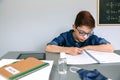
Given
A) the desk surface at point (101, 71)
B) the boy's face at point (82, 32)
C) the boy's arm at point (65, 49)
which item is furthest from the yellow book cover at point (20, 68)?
the boy's face at point (82, 32)

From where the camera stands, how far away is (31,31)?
6.91 feet

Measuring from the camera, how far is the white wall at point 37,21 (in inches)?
81.0

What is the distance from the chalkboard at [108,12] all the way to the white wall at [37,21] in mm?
56

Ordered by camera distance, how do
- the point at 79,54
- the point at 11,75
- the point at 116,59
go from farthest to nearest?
the point at 79,54 < the point at 116,59 < the point at 11,75

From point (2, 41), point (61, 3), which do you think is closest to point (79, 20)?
point (61, 3)

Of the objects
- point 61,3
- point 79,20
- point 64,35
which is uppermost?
point 61,3

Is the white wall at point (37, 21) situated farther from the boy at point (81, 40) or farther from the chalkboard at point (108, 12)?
the boy at point (81, 40)

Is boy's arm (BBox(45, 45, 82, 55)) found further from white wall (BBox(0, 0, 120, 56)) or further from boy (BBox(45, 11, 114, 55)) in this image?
white wall (BBox(0, 0, 120, 56))

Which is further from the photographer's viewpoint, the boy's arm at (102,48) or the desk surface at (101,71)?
the boy's arm at (102,48)

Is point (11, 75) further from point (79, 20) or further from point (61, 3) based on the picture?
point (61, 3)

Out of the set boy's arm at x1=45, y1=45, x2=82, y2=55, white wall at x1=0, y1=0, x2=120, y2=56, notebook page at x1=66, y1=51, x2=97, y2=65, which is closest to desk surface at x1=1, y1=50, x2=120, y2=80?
A: notebook page at x1=66, y1=51, x2=97, y2=65

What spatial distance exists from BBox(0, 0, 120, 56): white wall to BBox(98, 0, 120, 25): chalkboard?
56mm

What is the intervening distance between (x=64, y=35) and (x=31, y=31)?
0.52 meters

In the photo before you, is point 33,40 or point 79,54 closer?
point 79,54
